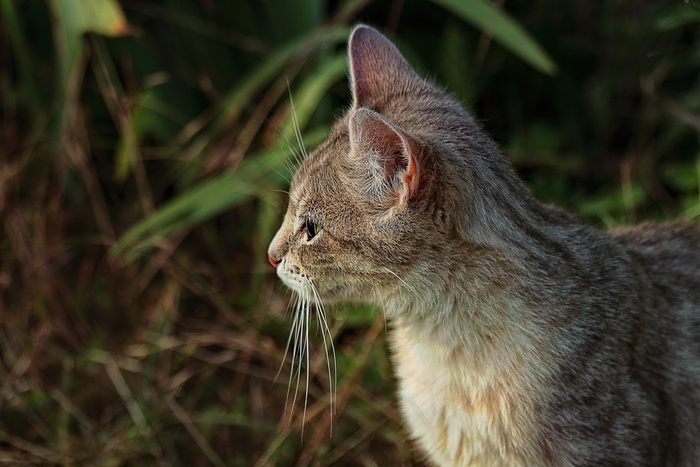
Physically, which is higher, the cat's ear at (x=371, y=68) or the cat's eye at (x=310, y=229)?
the cat's ear at (x=371, y=68)

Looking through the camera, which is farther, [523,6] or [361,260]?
[523,6]

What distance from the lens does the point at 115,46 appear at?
328 cm

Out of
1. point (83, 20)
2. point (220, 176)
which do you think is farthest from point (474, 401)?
point (83, 20)

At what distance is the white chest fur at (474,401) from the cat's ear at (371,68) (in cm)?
59

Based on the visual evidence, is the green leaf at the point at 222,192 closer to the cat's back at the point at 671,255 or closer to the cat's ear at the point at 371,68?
the cat's ear at the point at 371,68

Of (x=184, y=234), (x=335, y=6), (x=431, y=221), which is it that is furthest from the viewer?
(x=335, y=6)

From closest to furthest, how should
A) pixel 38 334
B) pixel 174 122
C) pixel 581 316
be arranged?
pixel 581 316, pixel 38 334, pixel 174 122

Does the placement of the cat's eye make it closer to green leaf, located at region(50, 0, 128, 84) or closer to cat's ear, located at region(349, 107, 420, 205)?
cat's ear, located at region(349, 107, 420, 205)

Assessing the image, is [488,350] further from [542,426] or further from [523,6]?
[523,6]

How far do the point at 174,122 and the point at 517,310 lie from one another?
1965 millimetres

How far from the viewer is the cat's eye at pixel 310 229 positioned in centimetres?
180

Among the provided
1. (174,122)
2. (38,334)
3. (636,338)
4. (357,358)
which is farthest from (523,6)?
(38,334)

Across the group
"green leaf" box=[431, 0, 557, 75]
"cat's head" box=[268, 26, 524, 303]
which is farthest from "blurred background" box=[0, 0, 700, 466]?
"cat's head" box=[268, 26, 524, 303]

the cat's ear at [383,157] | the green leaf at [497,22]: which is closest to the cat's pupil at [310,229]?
the cat's ear at [383,157]
